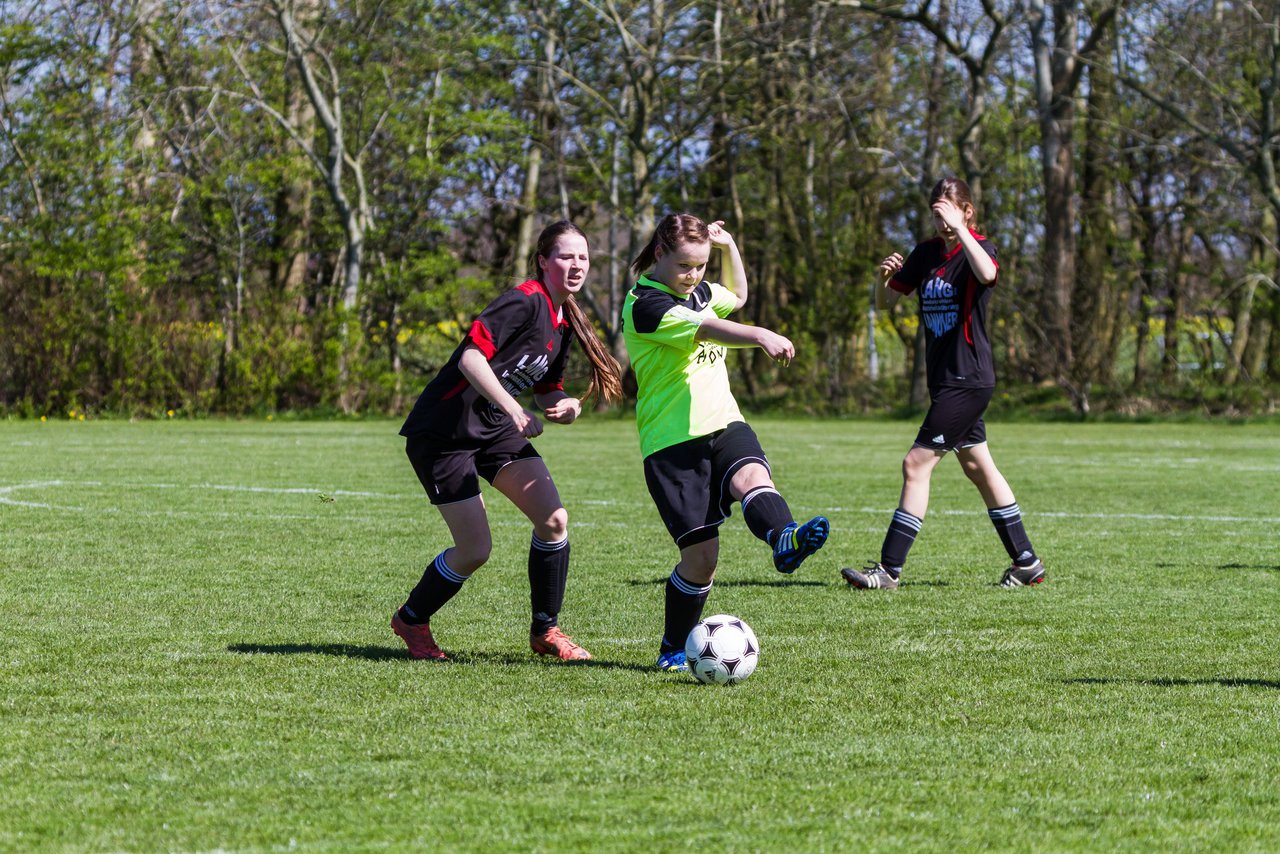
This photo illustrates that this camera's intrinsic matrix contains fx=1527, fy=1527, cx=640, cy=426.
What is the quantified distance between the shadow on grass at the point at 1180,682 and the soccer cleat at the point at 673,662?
1.32 metres

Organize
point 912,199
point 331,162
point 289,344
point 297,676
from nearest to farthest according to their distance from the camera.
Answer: point 297,676 < point 289,344 < point 331,162 < point 912,199

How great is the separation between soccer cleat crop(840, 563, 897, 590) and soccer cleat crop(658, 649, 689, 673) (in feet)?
7.39

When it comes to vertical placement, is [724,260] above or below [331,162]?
below

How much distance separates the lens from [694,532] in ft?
17.5

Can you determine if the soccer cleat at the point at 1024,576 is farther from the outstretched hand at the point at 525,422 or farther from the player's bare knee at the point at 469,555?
the outstretched hand at the point at 525,422

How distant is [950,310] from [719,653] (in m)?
3.34

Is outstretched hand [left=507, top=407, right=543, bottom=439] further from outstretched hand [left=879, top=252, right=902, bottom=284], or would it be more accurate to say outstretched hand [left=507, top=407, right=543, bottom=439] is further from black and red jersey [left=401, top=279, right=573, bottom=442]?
outstretched hand [left=879, top=252, right=902, bottom=284]

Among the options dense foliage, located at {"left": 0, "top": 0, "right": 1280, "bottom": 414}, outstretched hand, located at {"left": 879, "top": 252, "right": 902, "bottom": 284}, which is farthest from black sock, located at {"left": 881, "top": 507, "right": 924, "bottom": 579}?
dense foliage, located at {"left": 0, "top": 0, "right": 1280, "bottom": 414}

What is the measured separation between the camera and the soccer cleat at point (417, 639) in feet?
18.8

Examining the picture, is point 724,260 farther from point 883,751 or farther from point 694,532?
Result: point 883,751

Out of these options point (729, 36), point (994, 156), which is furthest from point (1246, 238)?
point (729, 36)

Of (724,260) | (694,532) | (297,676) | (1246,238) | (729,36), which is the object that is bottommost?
(297,676)

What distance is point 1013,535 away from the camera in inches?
306

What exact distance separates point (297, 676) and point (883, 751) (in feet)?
7.07
